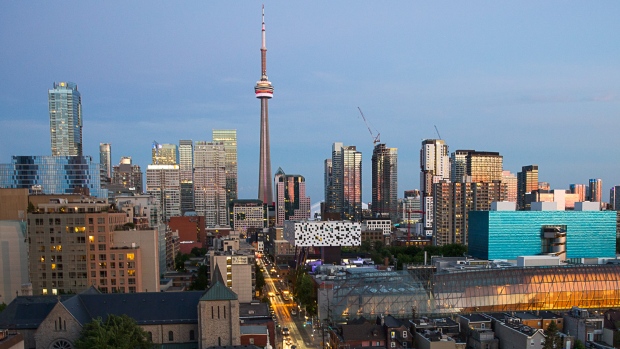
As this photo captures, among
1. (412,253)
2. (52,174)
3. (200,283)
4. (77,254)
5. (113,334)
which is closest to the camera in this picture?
(113,334)

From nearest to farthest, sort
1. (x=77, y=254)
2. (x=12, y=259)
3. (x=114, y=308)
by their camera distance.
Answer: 1. (x=114, y=308)
2. (x=77, y=254)
3. (x=12, y=259)

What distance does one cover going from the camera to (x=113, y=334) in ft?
148

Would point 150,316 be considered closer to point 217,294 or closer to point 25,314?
point 217,294

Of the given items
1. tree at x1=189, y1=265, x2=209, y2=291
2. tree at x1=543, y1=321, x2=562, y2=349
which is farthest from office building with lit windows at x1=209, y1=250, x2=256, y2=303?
tree at x1=543, y1=321, x2=562, y2=349

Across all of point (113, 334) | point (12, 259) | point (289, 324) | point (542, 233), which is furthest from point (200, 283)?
point (542, 233)

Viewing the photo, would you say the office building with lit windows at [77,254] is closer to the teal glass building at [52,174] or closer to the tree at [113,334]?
the tree at [113,334]

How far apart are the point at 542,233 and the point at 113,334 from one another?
120 metres

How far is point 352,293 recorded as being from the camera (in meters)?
77.2

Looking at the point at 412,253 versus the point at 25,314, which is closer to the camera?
the point at 25,314

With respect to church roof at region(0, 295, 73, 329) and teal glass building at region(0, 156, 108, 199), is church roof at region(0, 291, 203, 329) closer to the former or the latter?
church roof at region(0, 295, 73, 329)

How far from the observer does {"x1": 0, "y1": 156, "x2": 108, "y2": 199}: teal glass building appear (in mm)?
126938

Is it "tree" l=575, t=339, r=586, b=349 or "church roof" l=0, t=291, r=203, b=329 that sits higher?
"church roof" l=0, t=291, r=203, b=329

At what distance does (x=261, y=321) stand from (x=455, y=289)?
35.3 metres

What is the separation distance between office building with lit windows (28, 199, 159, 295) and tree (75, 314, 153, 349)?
1052 inches
